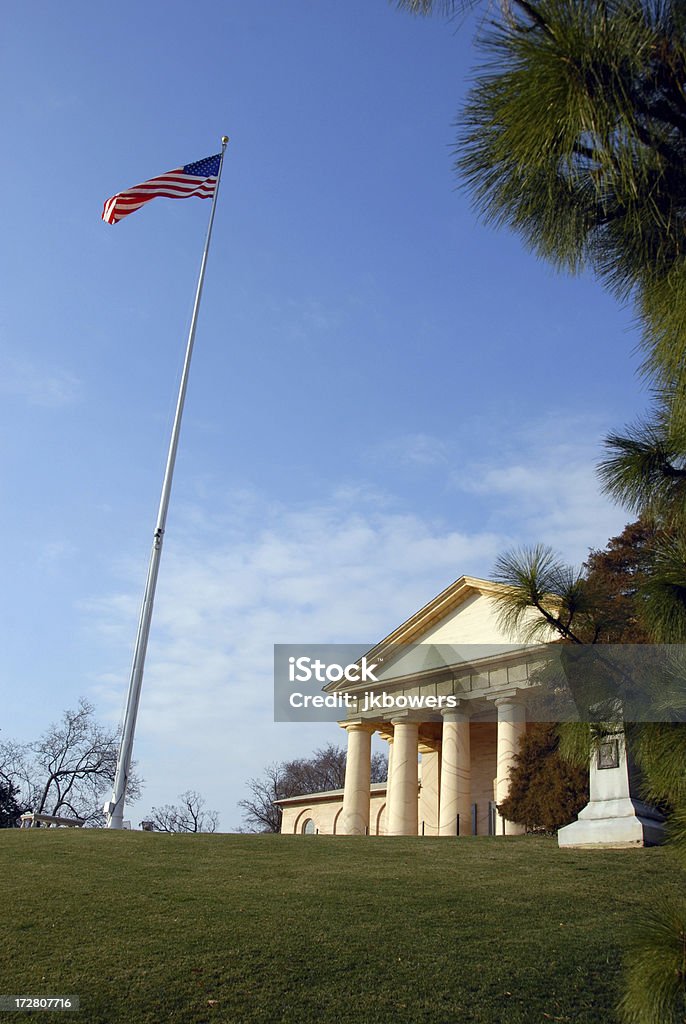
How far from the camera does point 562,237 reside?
4738 millimetres

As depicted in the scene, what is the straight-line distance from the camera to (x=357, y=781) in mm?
37031

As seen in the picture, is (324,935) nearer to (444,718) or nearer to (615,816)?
(615,816)

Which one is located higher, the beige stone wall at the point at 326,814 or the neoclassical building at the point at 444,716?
the neoclassical building at the point at 444,716

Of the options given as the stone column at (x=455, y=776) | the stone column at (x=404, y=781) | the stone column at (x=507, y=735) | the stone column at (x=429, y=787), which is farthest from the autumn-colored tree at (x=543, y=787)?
the stone column at (x=429, y=787)

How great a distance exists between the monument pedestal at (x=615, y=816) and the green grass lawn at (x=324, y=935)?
0.72 metres

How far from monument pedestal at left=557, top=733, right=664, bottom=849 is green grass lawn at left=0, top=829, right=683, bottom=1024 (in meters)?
0.72

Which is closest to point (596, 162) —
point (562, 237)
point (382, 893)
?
point (562, 237)

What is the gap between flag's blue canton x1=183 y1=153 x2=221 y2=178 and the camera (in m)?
26.5

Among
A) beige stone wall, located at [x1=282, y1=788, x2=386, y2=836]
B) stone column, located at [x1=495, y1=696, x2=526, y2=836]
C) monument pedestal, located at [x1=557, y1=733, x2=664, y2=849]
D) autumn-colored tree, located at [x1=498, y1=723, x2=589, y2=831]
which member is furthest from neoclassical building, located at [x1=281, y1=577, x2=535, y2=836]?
monument pedestal, located at [x1=557, y1=733, x2=664, y2=849]

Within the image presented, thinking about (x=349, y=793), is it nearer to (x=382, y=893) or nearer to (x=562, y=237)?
(x=382, y=893)

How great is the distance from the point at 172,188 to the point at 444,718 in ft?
74.1

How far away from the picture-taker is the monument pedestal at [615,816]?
1648cm

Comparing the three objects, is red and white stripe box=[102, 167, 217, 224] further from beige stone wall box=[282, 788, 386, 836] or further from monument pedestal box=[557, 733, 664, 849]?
beige stone wall box=[282, 788, 386, 836]
